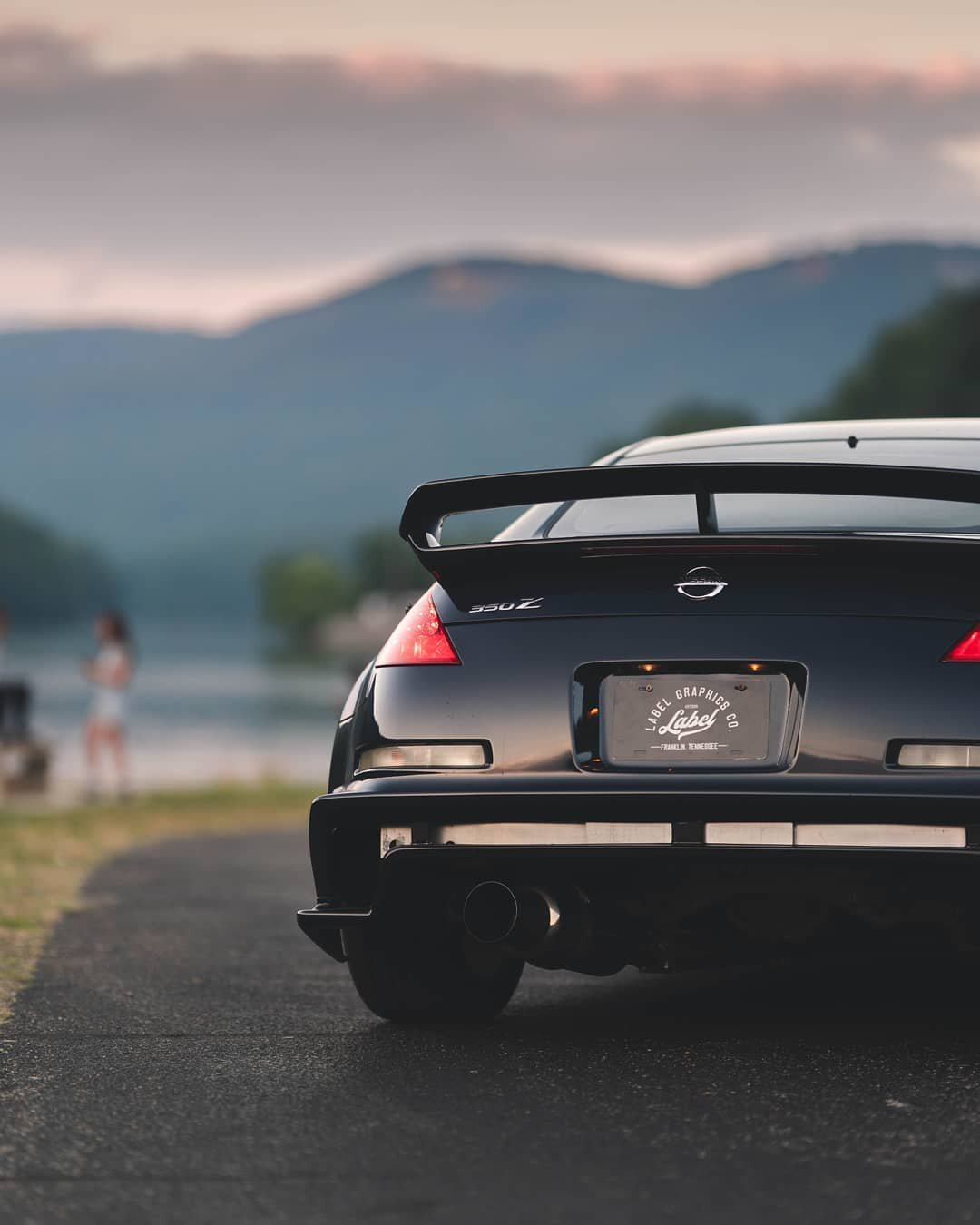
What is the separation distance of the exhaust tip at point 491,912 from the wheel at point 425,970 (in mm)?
386

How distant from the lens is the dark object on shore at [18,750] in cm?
2166

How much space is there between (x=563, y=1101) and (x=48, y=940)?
3720mm

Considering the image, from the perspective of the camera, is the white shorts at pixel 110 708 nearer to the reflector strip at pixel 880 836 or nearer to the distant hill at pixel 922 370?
the reflector strip at pixel 880 836

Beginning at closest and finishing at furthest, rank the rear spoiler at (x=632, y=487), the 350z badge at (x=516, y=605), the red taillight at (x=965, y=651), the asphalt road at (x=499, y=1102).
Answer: the asphalt road at (x=499, y=1102) → the red taillight at (x=965, y=651) → the rear spoiler at (x=632, y=487) → the 350z badge at (x=516, y=605)

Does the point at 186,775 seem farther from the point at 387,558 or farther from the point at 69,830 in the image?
the point at 387,558

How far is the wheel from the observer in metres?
5.50

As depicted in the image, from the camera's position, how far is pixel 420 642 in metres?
5.29

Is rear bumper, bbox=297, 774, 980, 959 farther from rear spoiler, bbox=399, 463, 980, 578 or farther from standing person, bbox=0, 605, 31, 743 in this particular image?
standing person, bbox=0, 605, 31, 743

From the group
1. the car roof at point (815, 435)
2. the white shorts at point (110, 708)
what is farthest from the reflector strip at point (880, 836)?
the white shorts at point (110, 708)

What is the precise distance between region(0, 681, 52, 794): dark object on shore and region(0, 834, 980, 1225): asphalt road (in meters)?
15.0

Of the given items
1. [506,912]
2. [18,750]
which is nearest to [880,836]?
[506,912]

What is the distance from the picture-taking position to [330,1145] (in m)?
4.22

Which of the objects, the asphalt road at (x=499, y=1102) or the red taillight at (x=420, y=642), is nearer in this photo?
the asphalt road at (x=499, y=1102)

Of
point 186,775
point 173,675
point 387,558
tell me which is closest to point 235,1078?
point 186,775
